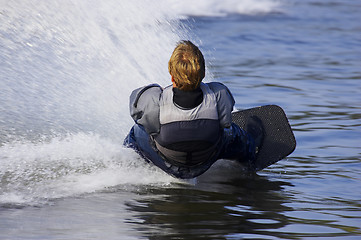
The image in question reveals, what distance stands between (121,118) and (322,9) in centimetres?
1345

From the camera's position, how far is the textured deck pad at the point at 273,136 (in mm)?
5734

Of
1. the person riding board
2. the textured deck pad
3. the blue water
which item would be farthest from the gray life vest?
the textured deck pad

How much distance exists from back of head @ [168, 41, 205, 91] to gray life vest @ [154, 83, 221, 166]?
16 centimetres

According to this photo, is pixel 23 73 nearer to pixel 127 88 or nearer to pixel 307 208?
pixel 127 88

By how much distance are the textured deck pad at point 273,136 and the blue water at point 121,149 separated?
163 millimetres

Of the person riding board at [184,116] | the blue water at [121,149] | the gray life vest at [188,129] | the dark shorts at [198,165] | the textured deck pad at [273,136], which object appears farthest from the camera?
the textured deck pad at [273,136]

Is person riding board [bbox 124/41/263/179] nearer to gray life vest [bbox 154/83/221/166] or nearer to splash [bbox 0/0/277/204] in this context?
gray life vest [bbox 154/83/221/166]

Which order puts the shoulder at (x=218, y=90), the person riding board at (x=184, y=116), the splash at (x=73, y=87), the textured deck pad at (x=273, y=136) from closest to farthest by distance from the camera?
the person riding board at (x=184, y=116) < the shoulder at (x=218, y=90) < the splash at (x=73, y=87) < the textured deck pad at (x=273, y=136)

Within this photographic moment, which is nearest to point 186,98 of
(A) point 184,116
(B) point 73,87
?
(A) point 184,116

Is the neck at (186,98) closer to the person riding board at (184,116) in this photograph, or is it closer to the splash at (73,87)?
the person riding board at (184,116)

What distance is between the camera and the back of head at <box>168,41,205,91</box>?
4.58 metres

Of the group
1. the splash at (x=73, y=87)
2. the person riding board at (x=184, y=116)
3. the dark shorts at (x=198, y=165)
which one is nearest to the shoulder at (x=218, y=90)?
the person riding board at (x=184, y=116)

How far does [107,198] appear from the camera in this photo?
496 cm

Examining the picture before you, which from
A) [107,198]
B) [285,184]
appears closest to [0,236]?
[107,198]
